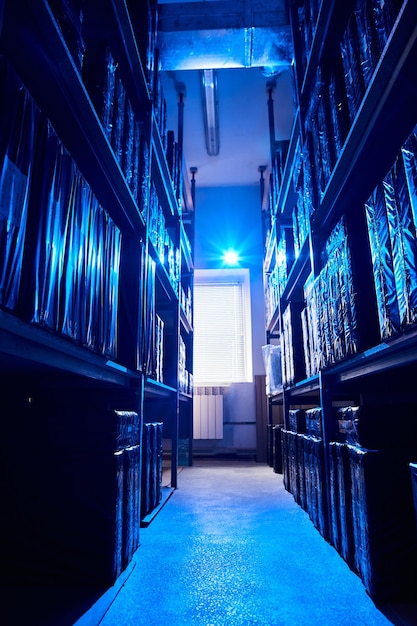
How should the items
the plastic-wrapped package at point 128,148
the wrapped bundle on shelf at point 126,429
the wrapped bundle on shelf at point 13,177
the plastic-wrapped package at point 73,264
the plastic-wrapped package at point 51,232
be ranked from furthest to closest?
1. the plastic-wrapped package at point 128,148
2. the wrapped bundle on shelf at point 126,429
3. the plastic-wrapped package at point 73,264
4. the plastic-wrapped package at point 51,232
5. the wrapped bundle on shelf at point 13,177

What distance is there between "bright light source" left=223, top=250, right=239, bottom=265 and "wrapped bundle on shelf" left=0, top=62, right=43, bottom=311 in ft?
12.7

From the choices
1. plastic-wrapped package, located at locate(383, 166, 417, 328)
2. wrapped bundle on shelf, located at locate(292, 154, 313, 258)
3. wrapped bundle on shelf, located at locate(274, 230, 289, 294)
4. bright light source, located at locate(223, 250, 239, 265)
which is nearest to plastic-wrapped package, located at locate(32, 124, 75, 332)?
plastic-wrapped package, located at locate(383, 166, 417, 328)

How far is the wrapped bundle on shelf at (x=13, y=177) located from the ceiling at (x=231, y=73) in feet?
6.98

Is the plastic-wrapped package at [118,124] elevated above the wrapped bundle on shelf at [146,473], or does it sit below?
above

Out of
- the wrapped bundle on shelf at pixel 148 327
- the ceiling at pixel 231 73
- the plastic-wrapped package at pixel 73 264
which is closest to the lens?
the plastic-wrapped package at pixel 73 264

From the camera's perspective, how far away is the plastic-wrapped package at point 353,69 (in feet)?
3.59

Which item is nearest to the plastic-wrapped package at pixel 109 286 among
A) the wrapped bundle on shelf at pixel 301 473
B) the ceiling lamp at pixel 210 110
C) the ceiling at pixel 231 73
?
the wrapped bundle on shelf at pixel 301 473

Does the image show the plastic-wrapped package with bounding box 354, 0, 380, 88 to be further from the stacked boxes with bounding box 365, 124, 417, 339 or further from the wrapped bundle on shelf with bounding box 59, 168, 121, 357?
the wrapped bundle on shelf with bounding box 59, 168, 121, 357

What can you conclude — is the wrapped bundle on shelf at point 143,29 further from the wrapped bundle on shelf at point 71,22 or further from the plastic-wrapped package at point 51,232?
the plastic-wrapped package at point 51,232

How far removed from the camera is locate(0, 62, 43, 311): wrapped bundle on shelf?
59cm

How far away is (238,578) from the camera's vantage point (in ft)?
3.32

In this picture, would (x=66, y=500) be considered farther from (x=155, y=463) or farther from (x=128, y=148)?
(x=128, y=148)

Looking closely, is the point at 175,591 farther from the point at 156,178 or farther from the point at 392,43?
the point at 156,178

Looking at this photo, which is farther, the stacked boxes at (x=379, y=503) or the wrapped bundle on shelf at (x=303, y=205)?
the wrapped bundle on shelf at (x=303, y=205)
